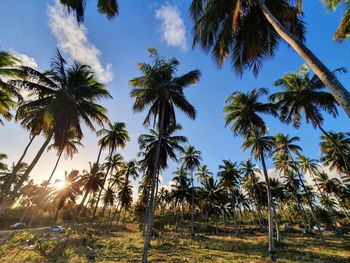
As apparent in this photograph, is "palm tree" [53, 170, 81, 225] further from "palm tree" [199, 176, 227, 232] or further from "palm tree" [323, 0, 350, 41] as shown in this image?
"palm tree" [323, 0, 350, 41]

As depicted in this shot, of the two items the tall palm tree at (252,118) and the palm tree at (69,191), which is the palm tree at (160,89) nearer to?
the tall palm tree at (252,118)

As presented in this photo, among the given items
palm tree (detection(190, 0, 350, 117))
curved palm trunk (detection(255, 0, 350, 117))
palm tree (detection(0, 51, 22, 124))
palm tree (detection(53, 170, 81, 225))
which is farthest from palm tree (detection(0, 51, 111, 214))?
palm tree (detection(53, 170, 81, 225))

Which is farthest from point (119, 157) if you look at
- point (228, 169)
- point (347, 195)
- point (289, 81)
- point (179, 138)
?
point (347, 195)

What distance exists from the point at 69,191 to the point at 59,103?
1036 inches

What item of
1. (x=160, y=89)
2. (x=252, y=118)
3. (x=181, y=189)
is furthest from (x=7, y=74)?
Result: (x=181, y=189)

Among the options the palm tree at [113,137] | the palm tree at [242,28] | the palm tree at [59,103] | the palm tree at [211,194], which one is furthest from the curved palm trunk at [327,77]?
the palm tree at [211,194]

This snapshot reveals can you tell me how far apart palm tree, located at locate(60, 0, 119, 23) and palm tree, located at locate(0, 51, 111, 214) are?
495 cm

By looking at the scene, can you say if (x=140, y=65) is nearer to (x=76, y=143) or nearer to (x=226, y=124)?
(x=226, y=124)

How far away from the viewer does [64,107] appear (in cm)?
1238

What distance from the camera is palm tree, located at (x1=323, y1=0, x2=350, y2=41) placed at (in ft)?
32.3

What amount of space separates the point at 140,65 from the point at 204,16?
27.3 ft

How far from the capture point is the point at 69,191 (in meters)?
33.0

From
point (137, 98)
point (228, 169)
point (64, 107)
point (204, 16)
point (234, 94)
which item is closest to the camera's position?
point (204, 16)

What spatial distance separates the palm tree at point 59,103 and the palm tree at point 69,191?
20937mm
